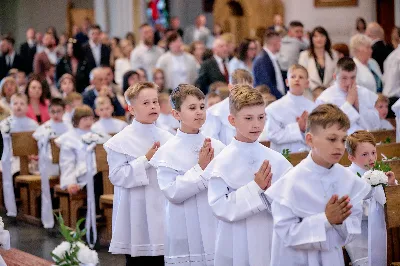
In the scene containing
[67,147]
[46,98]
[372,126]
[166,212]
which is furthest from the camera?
[46,98]

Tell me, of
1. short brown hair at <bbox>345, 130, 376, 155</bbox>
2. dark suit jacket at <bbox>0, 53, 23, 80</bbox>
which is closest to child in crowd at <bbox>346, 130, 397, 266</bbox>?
short brown hair at <bbox>345, 130, 376, 155</bbox>

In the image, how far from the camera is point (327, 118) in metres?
5.26

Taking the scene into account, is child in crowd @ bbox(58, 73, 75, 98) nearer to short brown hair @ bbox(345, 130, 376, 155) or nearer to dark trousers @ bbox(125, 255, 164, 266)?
A: dark trousers @ bbox(125, 255, 164, 266)

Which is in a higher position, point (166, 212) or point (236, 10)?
point (236, 10)

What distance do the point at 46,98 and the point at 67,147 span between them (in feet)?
10.0

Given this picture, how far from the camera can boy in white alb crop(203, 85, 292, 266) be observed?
19.4 feet

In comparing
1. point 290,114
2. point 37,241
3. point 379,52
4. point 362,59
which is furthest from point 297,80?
point 379,52

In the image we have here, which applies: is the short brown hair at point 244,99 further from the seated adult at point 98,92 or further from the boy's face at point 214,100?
the seated adult at point 98,92

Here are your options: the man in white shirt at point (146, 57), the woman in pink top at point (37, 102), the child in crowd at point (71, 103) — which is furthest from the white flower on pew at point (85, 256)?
the man in white shirt at point (146, 57)

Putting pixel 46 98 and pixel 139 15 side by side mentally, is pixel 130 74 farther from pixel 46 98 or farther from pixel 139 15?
pixel 139 15

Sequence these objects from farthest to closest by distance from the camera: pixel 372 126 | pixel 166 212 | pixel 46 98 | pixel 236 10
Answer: pixel 236 10 < pixel 46 98 < pixel 372 126 < pixel 166 212

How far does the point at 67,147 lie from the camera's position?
11141 mm

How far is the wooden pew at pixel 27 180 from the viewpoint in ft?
39.2

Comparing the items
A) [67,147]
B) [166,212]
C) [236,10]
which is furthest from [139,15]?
[166,212]
